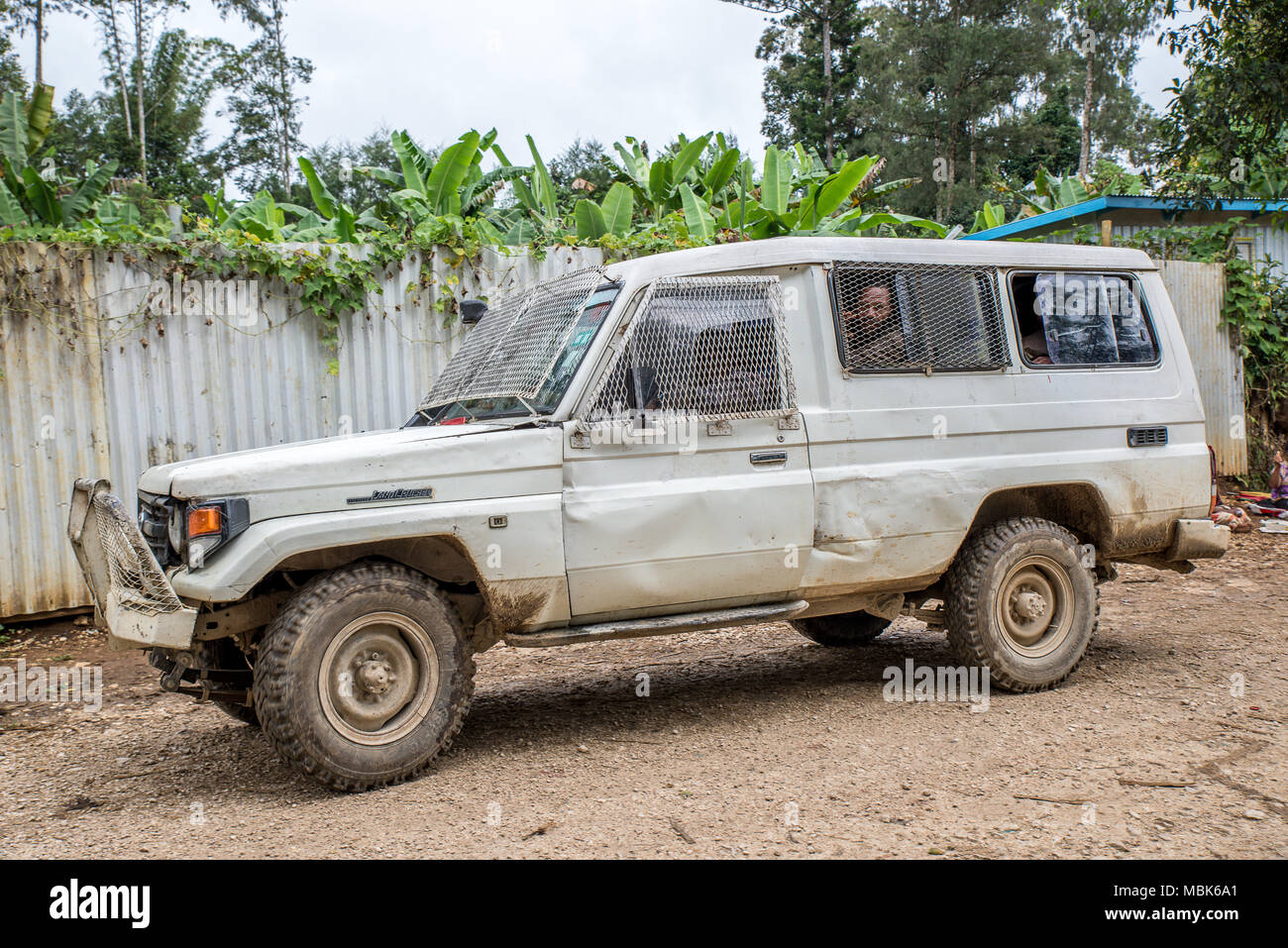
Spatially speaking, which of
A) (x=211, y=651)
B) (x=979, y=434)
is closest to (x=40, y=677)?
(x=211, y=651)

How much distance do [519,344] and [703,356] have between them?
3.11 ft

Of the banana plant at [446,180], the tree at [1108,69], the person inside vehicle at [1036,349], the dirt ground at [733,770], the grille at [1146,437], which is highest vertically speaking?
the tree at [1108,69]

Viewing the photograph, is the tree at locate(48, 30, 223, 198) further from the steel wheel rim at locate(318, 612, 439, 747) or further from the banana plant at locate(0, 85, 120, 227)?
the steel wheel rim at locate(318, 612, 439, 747)

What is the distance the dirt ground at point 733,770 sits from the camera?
3.61 metres

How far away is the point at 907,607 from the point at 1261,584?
4177 mm

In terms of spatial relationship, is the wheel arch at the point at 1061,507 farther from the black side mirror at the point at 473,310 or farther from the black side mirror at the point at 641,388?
the black side mirror at the point at 473,310

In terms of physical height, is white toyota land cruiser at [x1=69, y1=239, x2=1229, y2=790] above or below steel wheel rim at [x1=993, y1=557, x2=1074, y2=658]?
above

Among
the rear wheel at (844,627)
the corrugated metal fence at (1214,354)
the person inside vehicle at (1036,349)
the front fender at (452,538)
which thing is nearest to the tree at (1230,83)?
the corrugated metal fence at (1214,354)

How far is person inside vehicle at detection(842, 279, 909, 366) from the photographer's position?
197 inches

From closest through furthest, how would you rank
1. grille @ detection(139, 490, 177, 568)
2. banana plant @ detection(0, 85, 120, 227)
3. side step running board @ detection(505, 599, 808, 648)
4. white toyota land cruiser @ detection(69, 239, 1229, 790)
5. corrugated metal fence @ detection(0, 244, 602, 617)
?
1. white toyota land cruiser @ detection(69, 239, 1229, 790)
2. grille @ detection(139, 490, 177, 568)
3. side step running board @ detection(505, 599, 808, 648)
4. corrugated metal fence @ detection(0, 244, 602, 617)
5. banana plant @ detection(0, 85, 120, 227)

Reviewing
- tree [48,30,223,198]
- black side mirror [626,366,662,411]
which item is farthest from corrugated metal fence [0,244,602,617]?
tree [48,30,223,198]

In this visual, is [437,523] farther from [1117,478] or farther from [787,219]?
[787,219]

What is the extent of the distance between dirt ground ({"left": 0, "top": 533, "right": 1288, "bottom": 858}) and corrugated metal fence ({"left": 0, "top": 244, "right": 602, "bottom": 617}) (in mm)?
1100

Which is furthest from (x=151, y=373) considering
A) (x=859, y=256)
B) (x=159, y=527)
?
(x=859, y=256)
